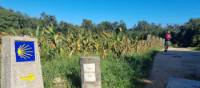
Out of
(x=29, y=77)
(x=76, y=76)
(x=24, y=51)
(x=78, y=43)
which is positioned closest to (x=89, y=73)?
(x=76, y=76)

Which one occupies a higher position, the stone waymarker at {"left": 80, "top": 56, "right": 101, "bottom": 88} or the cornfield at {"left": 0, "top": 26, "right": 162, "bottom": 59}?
the cornfield at {"left": 0, "top": 26, "right": 162, "bottom": 59}

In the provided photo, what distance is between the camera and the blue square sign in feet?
19.9

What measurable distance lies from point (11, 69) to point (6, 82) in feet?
1.00

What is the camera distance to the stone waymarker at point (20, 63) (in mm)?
5914

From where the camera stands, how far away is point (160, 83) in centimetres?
867

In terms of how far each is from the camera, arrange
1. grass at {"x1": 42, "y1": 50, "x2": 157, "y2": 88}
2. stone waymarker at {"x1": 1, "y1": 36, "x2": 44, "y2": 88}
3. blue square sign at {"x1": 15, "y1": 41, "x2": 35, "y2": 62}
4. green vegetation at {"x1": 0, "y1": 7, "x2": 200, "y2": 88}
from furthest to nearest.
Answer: green vegetation at {"x1": 0, "y1": 7, "x2": 200, "y2": 88}, grass at {"x1": 42, "y1": 50, "x2": 157, "y2": 88}, blue square sign at {"x1": 15, "y1": 41, "x2": 35, "y2": 62}, stone waymarker at {"x1": 1, "y1": 36, "x2": 44, "y2": 88}

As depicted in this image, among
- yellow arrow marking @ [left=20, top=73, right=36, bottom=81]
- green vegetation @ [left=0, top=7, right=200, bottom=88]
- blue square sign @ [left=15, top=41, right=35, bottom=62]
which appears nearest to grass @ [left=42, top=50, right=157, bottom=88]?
green vegetation @ [left=0, top=7, right=200, bottom=88]

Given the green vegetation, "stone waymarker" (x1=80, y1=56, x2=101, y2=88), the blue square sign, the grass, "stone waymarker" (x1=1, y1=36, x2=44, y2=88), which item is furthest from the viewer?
the green vegetation

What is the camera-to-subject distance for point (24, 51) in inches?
245

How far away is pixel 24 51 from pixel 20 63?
28cm

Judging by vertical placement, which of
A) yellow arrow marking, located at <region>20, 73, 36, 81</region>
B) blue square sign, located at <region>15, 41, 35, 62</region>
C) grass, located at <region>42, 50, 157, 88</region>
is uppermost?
blue square sign, located at <region>15, 41, 35, 62</region>

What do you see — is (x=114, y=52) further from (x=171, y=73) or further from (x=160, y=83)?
(x=160, y=83)

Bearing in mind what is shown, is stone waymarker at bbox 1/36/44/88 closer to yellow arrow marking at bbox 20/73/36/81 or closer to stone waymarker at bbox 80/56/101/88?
yellow arrow marking at bbox 20/73/36/81

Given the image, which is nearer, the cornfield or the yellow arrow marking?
the yellow arrow marking
